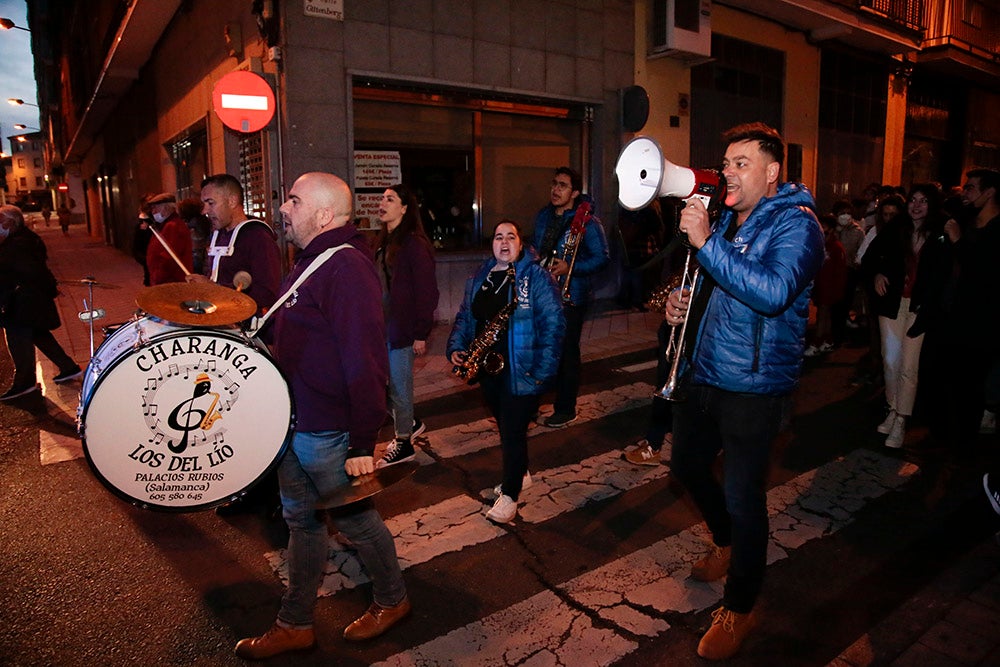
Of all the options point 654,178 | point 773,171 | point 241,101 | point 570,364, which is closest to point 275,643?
point 654,178

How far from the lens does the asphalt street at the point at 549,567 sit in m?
2.96

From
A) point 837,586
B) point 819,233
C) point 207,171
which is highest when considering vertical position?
point 207,171

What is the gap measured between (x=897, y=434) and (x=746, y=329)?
11.6 feet

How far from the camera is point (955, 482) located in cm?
468

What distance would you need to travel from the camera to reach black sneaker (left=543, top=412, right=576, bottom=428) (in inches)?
228

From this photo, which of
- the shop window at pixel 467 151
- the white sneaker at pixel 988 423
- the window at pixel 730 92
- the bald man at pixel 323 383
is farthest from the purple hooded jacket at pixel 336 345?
the window at pixel 730 92

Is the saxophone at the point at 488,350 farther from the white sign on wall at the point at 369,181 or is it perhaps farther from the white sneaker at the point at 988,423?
the white sign on wall at the point at 369,181

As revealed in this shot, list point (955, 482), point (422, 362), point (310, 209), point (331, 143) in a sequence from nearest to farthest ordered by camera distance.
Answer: point (310, 209) → point (955, 482) → point (422, 362) → point (331, 143)

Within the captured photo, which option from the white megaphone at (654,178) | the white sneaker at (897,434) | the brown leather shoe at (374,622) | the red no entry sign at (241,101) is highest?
the red no entry sign at (241,101)

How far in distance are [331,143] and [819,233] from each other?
745cm

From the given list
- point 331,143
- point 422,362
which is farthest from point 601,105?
point 422,362

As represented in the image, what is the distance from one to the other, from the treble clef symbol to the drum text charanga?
0.11m

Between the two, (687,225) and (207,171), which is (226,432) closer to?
(687,225)

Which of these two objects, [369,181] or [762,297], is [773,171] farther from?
[369,181]
